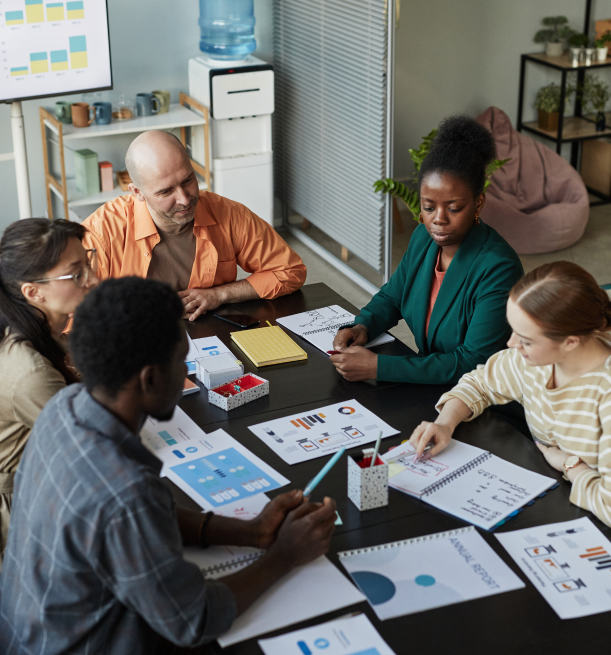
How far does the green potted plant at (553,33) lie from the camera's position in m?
5.52

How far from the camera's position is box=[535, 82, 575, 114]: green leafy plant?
18.1ft

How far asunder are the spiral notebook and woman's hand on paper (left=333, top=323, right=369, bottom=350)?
0.51 meters

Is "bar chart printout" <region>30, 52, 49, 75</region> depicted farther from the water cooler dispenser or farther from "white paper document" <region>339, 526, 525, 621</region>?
"white paper document" <region>339, 526, 525, 621</region>

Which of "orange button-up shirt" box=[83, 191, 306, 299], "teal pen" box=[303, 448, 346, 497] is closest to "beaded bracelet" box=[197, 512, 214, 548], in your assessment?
"teal pen" box=[303, 448, 346, 497]

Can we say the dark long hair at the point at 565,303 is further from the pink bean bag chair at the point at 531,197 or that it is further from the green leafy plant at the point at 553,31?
the green leafy plant at the point at 553,31

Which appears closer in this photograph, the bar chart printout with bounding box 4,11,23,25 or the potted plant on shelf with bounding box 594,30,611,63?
the bar chart printout with bounding box 4,11,23,25

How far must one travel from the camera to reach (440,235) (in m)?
2.15

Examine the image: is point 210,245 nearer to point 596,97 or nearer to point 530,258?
point 530,258

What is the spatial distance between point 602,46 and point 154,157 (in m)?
4.09

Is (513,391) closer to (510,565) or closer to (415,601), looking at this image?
(510,565)

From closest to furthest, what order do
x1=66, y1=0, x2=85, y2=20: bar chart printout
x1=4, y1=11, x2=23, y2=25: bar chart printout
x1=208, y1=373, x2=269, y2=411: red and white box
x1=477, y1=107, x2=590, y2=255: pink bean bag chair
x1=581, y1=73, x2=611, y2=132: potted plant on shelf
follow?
x1=208, y1=373, x2=269, y2=411: red and white box, x1=4, y1=11, x2=23, y2=25: bar chart printout, x1=66, y1=0, x2=85, y2=20: bar chart printout, x1=477, y1=107, x2=590, y2=255: pink bean bag chair, x1=581, y1=73, x2=611, y2=132: potted plant on shelf

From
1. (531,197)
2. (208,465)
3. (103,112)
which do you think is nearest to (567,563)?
(208,465)

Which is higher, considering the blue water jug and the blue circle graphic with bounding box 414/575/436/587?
the blue water jug

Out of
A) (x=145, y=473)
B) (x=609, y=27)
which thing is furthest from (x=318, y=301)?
(x=609, y=27)
